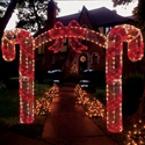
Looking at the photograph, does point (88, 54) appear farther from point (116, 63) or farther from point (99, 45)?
point (116, 63)

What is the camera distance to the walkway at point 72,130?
11117mm

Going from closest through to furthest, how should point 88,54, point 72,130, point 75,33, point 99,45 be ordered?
point 99,45 → point 75,33 → point 72,130 → point 88,54

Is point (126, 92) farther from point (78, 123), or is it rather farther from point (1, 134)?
point (1, 134)

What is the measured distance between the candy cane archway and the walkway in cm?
68

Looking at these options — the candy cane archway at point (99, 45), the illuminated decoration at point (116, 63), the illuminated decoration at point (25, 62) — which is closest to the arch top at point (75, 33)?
the candy cane archway at point (99, 45)

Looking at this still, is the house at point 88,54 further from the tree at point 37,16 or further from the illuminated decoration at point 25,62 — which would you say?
the illuminated decoration at point 25,62

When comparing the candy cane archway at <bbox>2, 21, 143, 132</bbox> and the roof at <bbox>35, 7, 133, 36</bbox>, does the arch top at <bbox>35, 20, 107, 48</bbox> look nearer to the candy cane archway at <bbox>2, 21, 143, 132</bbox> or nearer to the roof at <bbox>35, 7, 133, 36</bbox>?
the candy cane archway at <bbox>2, 21, 143, 132</bbox>

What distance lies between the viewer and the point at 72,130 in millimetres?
13016

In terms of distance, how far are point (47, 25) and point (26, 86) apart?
154 feet

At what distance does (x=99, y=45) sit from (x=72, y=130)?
288cm

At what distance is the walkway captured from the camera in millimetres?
11117

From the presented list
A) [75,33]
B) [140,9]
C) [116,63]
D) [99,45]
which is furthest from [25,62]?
[140,9]

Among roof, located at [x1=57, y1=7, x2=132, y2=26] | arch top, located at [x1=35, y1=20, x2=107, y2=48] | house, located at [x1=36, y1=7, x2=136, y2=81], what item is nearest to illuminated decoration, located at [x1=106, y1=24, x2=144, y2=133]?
arch top, located at [x1=35, y1=20, x2=107, y2=48]

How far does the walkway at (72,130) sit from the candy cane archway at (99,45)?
676 millimetres
